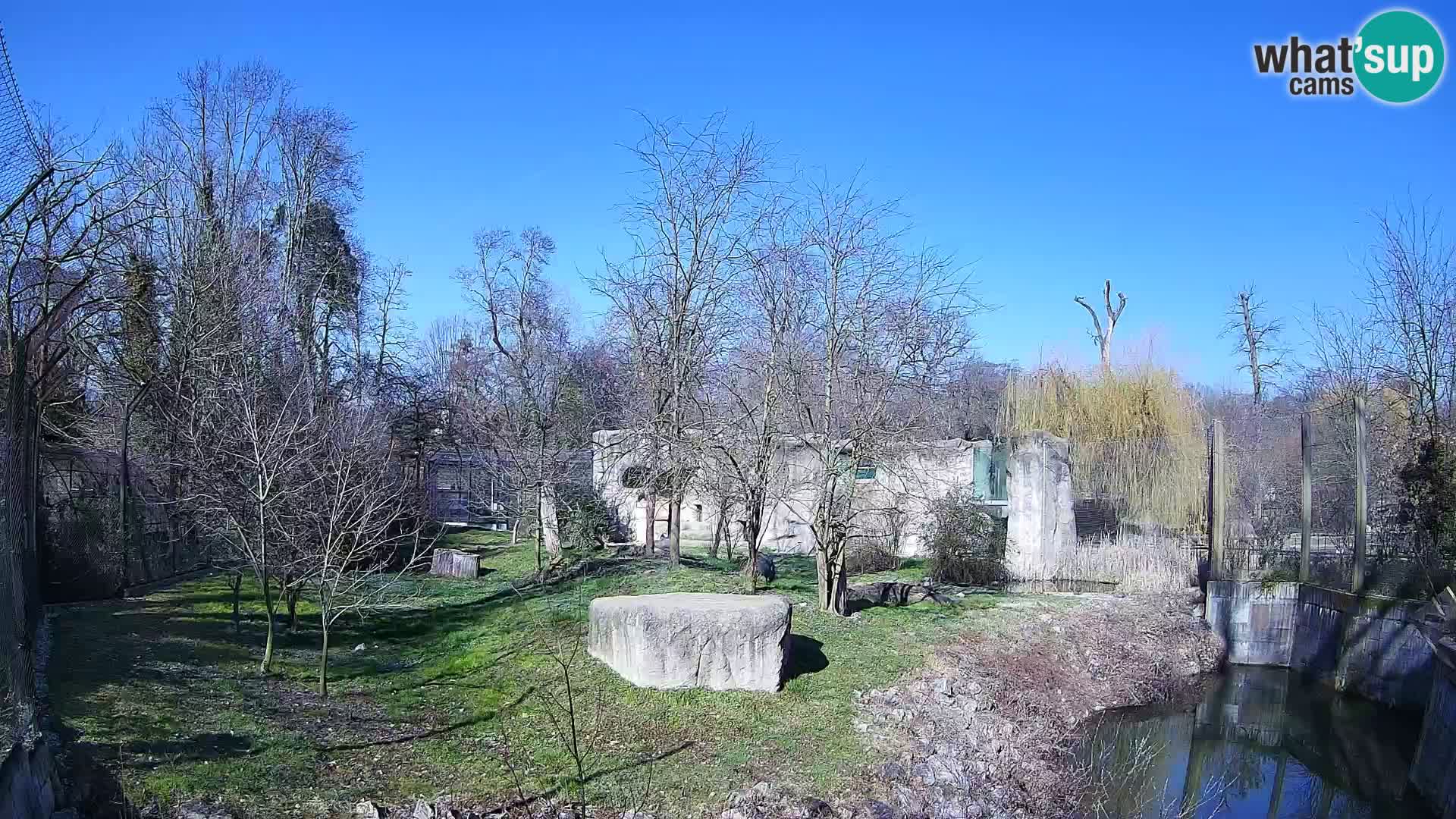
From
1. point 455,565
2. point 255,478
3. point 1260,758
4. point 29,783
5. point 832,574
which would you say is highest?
point 255,478

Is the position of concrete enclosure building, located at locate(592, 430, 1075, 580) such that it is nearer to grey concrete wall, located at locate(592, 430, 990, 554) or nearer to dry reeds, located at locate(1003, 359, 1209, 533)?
grey concrete wall, located at locate(592, 430, 990, 554)

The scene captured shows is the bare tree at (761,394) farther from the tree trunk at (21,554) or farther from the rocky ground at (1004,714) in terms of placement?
the tree trunk at (21,554)

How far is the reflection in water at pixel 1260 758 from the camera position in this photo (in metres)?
9.47

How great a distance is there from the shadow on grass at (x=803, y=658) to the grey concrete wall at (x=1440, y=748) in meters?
5.63

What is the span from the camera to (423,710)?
357 inches

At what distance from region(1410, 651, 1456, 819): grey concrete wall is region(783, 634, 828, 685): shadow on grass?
5.63 meters

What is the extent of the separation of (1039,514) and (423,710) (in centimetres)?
1176

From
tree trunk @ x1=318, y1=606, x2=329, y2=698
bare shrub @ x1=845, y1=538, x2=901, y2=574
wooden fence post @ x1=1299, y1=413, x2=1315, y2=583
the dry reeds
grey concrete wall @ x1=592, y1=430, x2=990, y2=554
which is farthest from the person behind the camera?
the dry reeds

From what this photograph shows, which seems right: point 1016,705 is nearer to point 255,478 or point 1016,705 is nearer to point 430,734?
point 430,734

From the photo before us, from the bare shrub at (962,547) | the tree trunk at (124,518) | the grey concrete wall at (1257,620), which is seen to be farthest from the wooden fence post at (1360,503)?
the tree trunk at (124,518)

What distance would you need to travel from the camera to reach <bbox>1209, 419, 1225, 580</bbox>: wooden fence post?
15.5 metres

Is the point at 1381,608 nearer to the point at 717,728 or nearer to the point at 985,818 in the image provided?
the point at 985,818

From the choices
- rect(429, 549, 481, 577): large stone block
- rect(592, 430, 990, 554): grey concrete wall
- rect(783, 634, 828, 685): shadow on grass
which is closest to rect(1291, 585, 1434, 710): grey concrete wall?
rect(592, 430, 990, 554): grey concrete wall

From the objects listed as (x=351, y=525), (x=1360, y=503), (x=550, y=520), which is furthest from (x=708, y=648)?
(x=550, y=520)
